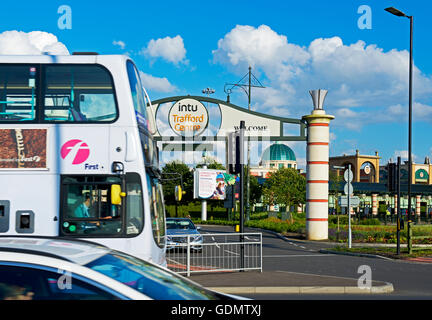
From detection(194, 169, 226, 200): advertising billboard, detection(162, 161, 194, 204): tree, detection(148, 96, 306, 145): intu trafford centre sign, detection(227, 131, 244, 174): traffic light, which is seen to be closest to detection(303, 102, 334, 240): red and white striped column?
detection(148, 96, 306, 145): intu trafford centre sign

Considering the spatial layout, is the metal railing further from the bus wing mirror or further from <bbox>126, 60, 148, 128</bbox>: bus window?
the bus wing mirror

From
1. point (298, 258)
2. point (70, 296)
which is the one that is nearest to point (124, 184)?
point (70, 296)

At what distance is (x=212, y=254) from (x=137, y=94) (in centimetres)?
660

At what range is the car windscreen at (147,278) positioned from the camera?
13.3 ft

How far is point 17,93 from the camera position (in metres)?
9.84

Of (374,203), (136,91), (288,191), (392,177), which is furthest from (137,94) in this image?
(374,203)

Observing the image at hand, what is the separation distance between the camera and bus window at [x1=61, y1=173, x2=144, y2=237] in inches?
373

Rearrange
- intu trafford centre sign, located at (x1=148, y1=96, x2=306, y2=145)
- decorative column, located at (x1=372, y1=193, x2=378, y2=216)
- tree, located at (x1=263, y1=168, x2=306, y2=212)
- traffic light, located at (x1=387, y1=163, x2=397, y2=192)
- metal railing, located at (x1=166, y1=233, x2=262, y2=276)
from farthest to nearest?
decorative column, located at (x1=372, y1=193, x2=378, y2=216) → tree, located at (x1=263, y1=168, x2=306, y2=212) → intu trafford centre sign, located at (x1=148, y1=96, x2=306, y2=145) → traffic light, located at (x1=387, y1=163, x2=397, y2=192) → metal railing, located at (x1=166, y1=233, x2=262, y2=276)

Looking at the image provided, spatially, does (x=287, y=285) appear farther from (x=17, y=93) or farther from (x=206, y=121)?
(x=206, y=121)

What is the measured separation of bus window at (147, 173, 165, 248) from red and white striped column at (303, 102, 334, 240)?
21.5 metres

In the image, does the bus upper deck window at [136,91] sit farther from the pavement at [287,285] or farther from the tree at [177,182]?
the tree at [177,182]

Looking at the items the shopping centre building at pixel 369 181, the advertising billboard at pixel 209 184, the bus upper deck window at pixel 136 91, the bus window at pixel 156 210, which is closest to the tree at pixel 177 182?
the advertising billboard at pixel 209 184

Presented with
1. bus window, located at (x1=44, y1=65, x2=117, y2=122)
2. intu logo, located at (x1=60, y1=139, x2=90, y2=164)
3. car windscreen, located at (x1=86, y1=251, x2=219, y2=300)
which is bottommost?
car windscreen, located at (x1=86, y1=251, x2=219, y2=300)

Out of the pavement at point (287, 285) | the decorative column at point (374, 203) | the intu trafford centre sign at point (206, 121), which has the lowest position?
the decorative column at point (374, 203)
